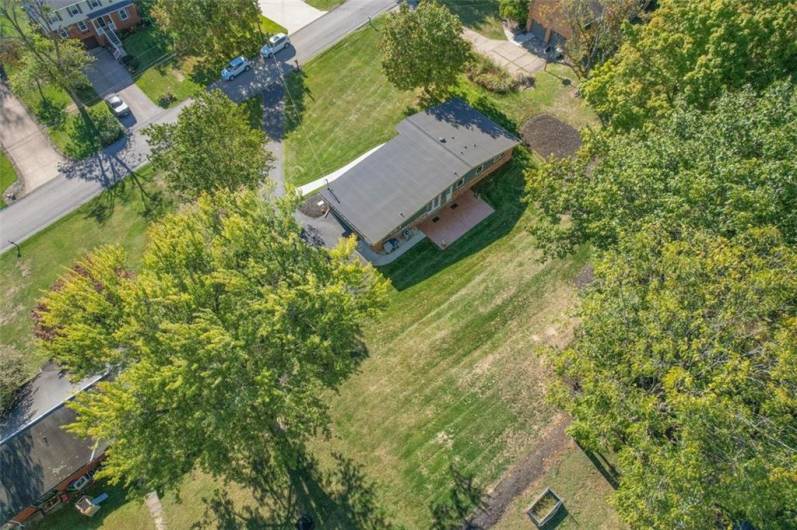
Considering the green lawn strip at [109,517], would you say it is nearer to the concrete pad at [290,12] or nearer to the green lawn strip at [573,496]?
the green lawn strip at [573,496]

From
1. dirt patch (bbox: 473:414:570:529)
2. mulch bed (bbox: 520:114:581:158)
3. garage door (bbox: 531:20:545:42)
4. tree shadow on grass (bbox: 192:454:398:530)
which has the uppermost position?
garage door (bbox: 531:20:545:42)

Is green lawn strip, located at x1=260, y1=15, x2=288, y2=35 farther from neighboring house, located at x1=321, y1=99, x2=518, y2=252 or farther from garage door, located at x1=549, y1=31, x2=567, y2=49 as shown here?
garage door, located at x1=549, y1=31, x2=567, y2=49

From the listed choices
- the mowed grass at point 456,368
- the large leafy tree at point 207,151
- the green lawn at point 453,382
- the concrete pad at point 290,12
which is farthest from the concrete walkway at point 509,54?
the large leafy tree at point 207,151

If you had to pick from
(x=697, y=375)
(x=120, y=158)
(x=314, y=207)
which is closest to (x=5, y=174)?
(x=120, y=158)

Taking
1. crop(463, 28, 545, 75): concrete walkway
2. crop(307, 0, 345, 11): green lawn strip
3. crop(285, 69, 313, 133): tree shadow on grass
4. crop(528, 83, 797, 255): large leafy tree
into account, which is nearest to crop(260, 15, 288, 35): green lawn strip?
crop(307, 0, 345, 11): green lawn strip

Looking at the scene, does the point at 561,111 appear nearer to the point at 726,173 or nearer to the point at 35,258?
the point at 726,173

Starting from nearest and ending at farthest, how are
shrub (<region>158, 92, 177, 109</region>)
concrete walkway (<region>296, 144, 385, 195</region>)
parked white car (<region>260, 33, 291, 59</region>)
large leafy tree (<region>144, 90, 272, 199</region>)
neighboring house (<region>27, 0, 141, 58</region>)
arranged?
large leafy tree (<region>144, 90, 272, 199</region>), concrete walkway (<region>296, 144, 385, 195</region>), shrub (<region>158, 92, 177, 109</region>), parked white car (<region>260, 33, 291, 59</region>), neighboring house (<region>27, 0, 141, 58</region>)

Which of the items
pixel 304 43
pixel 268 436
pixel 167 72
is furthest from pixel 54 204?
pixel 268 436

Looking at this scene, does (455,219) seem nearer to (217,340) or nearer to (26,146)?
(217,340)
